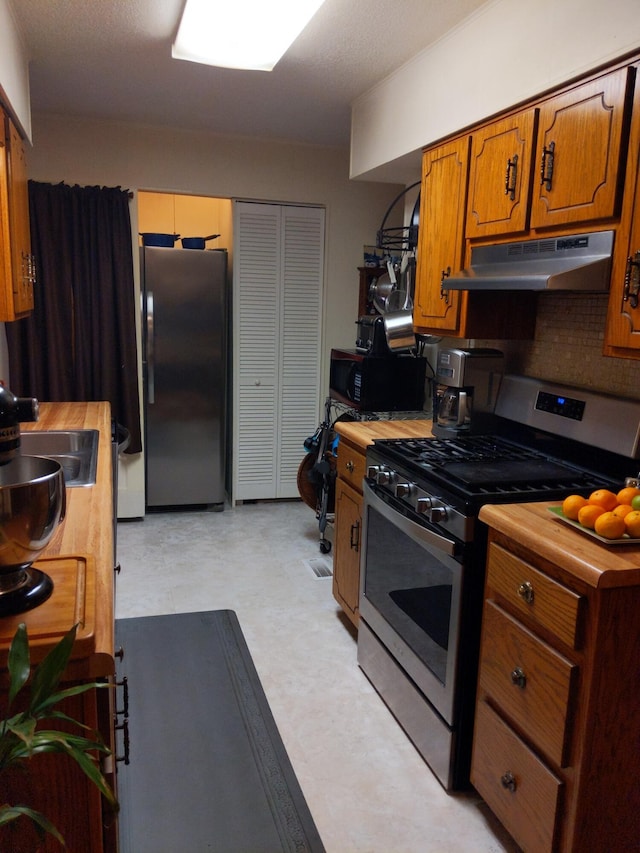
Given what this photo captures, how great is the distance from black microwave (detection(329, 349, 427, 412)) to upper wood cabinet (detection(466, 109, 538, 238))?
3.36 feet

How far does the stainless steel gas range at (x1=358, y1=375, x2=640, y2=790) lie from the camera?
1.91 meters

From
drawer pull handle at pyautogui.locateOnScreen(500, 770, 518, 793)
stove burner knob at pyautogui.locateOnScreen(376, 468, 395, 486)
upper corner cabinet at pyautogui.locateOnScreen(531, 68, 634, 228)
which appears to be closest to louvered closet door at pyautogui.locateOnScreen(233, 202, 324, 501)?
stove burner knob at pyautogui.locateOnScreen(376, 468, 395, 486)

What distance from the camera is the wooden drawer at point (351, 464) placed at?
8.96ft

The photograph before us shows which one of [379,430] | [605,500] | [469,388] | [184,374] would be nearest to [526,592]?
[605,500]

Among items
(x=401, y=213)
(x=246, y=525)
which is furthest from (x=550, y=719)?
(x=401, y=213)

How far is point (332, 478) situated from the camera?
12.8 ft

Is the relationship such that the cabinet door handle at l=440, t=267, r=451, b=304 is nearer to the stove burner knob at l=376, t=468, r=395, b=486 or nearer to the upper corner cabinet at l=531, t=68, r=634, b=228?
the upper corner cabinet at l=531, t=68, r=634, b=228

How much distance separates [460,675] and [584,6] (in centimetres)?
189

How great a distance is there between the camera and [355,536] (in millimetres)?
2795

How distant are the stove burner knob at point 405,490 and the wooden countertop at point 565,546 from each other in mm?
378

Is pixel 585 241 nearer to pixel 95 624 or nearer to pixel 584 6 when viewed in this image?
pixel 584 6

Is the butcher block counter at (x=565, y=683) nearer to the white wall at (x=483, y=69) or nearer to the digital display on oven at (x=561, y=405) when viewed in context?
the digital display on oven at (x=561, y=405)

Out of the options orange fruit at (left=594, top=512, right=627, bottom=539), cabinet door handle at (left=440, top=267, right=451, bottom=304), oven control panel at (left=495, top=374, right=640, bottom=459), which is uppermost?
cabinet door handle at (left=440, top=267, right=451, bottom=304)

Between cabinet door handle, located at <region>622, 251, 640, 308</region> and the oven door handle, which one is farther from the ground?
cabinet door handle, located at <region>622, 251, 640, 308</region>
